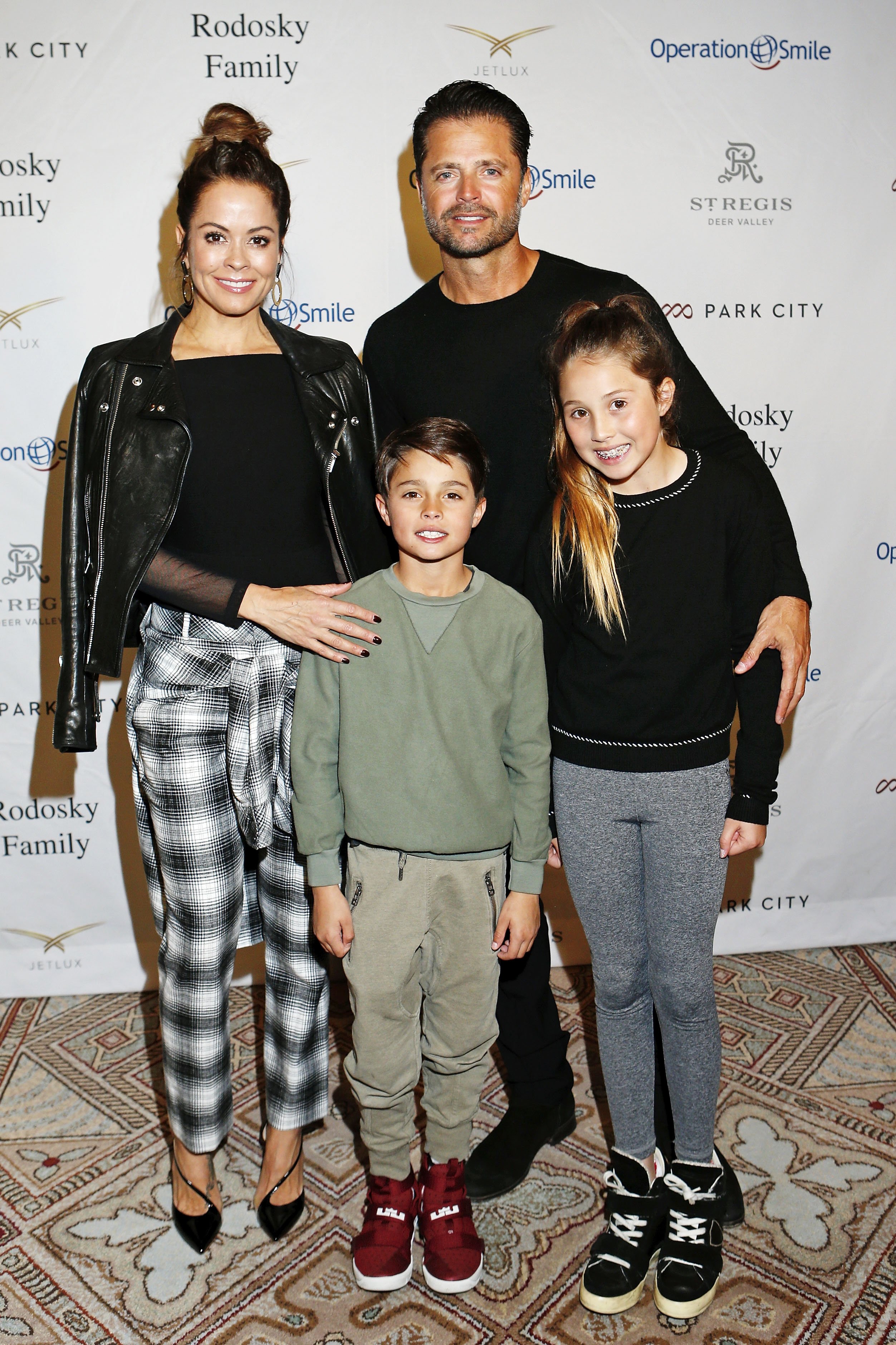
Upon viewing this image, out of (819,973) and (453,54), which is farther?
(819,973)

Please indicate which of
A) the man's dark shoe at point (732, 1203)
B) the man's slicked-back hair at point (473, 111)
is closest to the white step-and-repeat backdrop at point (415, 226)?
the man's slicked-back hair at point (473, 111)

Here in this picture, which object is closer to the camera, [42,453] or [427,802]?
[427,802]

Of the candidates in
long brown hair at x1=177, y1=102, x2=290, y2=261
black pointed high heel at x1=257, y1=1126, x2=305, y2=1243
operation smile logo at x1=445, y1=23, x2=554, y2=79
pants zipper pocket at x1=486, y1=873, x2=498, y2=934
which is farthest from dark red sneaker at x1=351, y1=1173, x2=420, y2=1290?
operation smile logo at x1=445, y1=23, x2=554, y2=79

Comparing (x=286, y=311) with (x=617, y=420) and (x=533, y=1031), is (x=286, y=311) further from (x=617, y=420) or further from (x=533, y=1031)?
(x=533, y=1031)

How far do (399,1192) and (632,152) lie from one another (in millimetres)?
2456

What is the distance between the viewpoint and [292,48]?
8.31 ft

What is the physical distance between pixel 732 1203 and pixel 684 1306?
0.93ft

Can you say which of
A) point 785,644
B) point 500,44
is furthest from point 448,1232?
point 500,44

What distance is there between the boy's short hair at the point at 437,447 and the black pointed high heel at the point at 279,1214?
4.23 ft

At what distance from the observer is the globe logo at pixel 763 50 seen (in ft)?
8.71

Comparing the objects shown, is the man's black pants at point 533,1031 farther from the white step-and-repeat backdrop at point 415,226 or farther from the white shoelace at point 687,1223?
the white step-and-repeat backdrop at point 415,226

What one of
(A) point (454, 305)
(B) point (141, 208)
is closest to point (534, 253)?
(A) point (454, 305)

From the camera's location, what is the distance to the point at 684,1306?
172 cm

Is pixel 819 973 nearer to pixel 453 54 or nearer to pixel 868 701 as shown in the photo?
pixel 868 701
